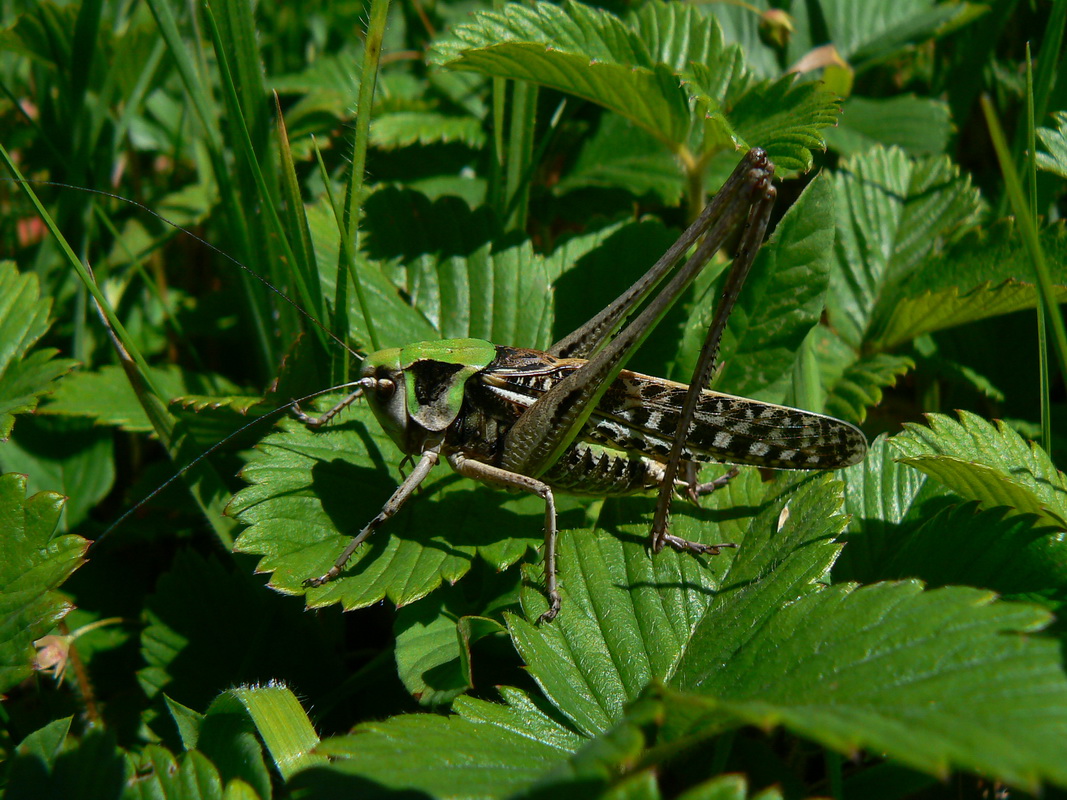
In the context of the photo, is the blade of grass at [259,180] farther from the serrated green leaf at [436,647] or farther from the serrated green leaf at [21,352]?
the serrated green leaf at [436,647]

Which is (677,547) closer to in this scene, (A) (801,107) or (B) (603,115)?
(A) (801,107)

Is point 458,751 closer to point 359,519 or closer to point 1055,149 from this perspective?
point 359,519

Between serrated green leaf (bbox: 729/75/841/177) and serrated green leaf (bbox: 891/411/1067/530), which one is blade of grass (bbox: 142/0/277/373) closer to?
serrated green leaf (bbox: 729/75/841/177)

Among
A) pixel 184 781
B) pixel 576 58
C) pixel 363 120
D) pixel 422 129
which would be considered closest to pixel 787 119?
pixel 576 58

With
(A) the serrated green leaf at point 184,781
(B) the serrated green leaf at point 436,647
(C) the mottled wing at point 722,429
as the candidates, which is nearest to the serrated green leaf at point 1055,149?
(C) the mottled wing at point 722,429

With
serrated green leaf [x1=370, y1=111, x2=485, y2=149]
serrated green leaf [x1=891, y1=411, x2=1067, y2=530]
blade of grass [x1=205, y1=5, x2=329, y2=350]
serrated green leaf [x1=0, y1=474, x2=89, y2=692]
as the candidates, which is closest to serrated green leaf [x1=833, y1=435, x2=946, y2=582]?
serrated green leaf [x1=891, y1=411, x2=1067, y2=530]
